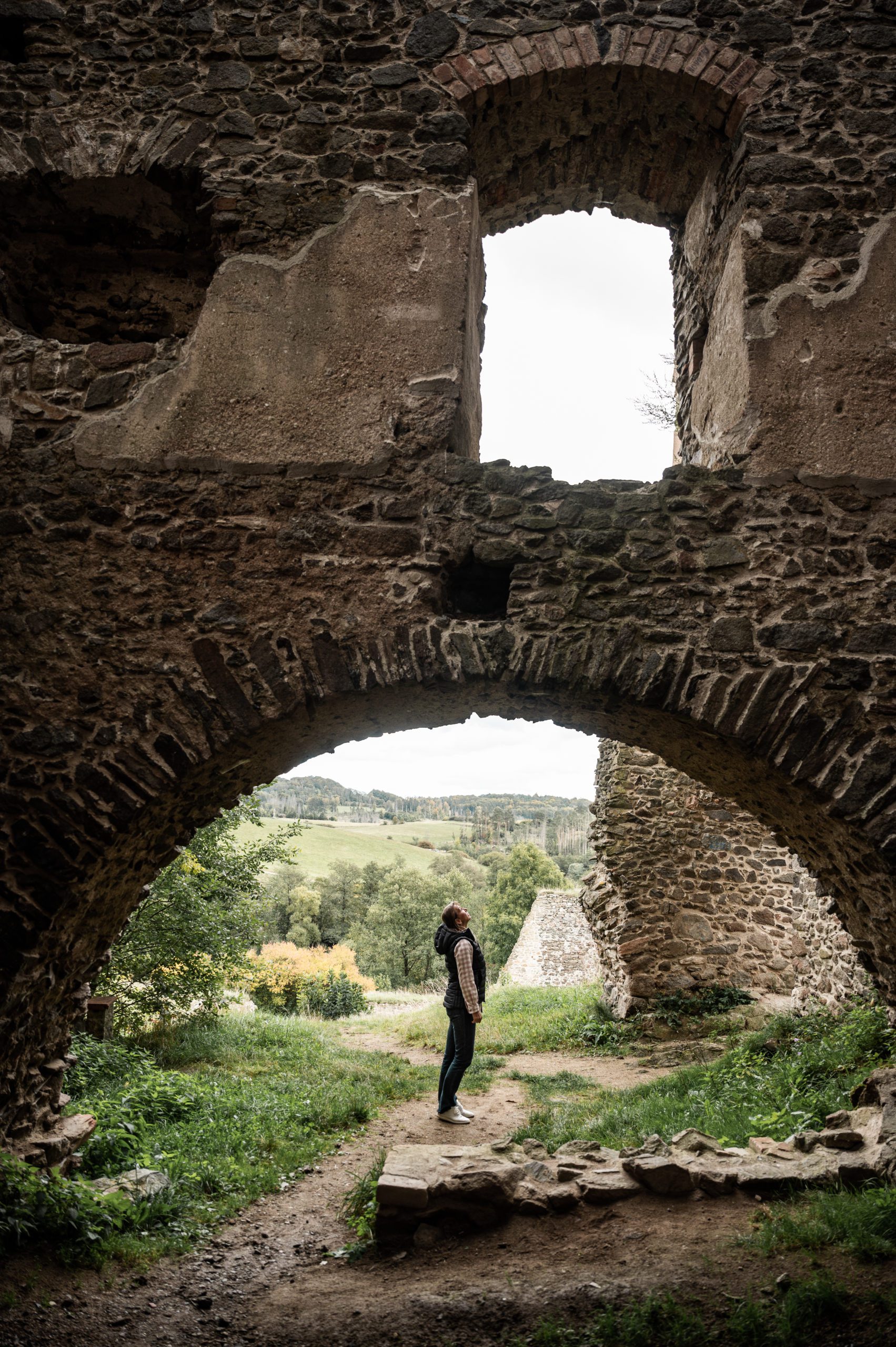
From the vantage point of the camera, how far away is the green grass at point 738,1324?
2928 millimetres

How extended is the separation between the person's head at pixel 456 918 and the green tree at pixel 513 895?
2745cm

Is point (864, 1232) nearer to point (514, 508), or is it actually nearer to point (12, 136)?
point (514, 508)

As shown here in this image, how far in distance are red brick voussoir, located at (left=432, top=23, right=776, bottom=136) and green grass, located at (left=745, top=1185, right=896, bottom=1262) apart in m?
5.61

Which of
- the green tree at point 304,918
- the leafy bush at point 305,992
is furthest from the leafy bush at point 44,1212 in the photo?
the green tree at point 304,918

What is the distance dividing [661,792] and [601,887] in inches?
57.3

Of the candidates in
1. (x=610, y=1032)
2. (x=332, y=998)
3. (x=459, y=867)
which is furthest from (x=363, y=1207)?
(x=459, y=867)

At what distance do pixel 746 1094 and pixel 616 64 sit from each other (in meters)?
6.78

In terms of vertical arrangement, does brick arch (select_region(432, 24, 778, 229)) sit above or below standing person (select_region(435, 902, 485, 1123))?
above

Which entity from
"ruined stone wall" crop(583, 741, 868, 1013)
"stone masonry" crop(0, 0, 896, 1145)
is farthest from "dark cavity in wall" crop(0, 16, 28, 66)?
"ruined stone wall" crop(583, 741, 868, 1013)

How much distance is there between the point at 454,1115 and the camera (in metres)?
6.23

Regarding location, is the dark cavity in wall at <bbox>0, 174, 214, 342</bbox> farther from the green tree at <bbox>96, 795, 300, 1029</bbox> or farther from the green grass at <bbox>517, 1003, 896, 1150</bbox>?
the green grass at <bbox>517, 1003, 896, 1150</bbox>

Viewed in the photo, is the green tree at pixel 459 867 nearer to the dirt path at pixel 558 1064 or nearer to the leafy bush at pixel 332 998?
the leafy bush at pixel 332 998

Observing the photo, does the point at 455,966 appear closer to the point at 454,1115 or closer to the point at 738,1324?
the point at 454,1115

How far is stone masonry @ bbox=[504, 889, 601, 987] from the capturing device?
67.5 ft
